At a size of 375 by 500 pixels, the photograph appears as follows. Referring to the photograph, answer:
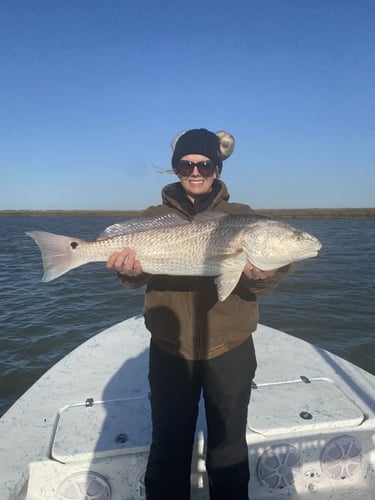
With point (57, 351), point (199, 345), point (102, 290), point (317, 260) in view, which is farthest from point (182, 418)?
point (317, 260)

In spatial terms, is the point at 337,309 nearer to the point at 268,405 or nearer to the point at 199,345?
the point at 268,405

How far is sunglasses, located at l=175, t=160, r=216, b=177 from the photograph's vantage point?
145 inches

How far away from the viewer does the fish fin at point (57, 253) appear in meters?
4.05

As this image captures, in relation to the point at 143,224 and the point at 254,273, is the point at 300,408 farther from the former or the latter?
the point at 143,224

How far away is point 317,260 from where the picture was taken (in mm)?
24484

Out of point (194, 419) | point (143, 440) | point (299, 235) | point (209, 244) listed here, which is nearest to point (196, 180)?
point (209, 244)

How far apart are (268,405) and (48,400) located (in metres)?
2.73

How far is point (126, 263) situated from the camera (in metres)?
3.79

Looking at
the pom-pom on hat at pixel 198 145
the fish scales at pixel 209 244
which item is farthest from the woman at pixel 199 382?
the pom-pom on hat at pixel 198 145

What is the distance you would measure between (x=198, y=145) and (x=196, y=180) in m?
0.33

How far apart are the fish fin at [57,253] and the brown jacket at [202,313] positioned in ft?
3.09

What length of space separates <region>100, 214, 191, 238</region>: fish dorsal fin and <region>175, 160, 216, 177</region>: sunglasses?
0.45m

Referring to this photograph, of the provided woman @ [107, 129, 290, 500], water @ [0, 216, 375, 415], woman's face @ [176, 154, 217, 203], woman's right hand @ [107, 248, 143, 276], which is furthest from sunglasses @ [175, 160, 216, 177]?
water @ [0, 216, 375, 415]

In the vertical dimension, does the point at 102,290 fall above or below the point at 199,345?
below
